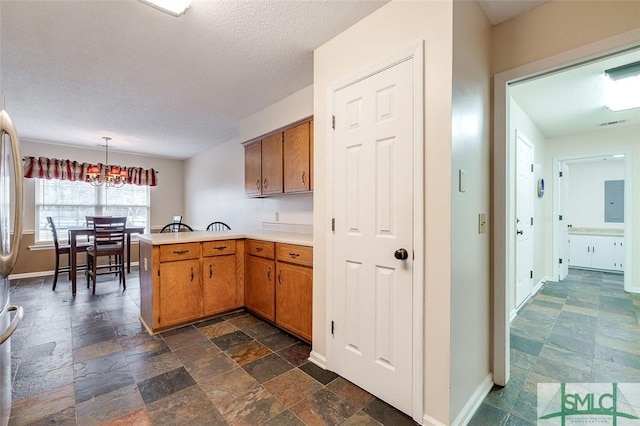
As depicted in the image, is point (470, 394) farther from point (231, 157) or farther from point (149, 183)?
point (149, 183)

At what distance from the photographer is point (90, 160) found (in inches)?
214

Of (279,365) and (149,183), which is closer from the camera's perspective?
(279,365)

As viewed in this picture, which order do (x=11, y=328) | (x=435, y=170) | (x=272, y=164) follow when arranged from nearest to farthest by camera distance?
(x=11, y=328), (x=435, y=170), (x=272, y=164)

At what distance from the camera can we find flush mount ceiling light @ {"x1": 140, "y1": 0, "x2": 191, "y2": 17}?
163 centimetres

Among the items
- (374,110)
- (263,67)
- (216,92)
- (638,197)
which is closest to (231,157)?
(216,92)

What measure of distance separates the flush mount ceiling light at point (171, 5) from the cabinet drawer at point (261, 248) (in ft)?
6.17

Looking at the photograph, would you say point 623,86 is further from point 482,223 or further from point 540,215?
point 540,215

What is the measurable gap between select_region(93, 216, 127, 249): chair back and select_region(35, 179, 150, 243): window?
1.93 meters

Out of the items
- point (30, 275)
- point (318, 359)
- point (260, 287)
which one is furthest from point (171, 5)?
point (30, 275)

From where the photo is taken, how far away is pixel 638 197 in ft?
12.6

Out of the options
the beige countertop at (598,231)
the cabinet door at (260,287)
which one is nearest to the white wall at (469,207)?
the cabinet door at (260,287)

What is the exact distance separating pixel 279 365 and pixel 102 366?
1.30 metres

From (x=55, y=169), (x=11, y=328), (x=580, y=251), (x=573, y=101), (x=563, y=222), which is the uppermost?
(x=573, y=101)

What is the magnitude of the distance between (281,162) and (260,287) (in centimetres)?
138
